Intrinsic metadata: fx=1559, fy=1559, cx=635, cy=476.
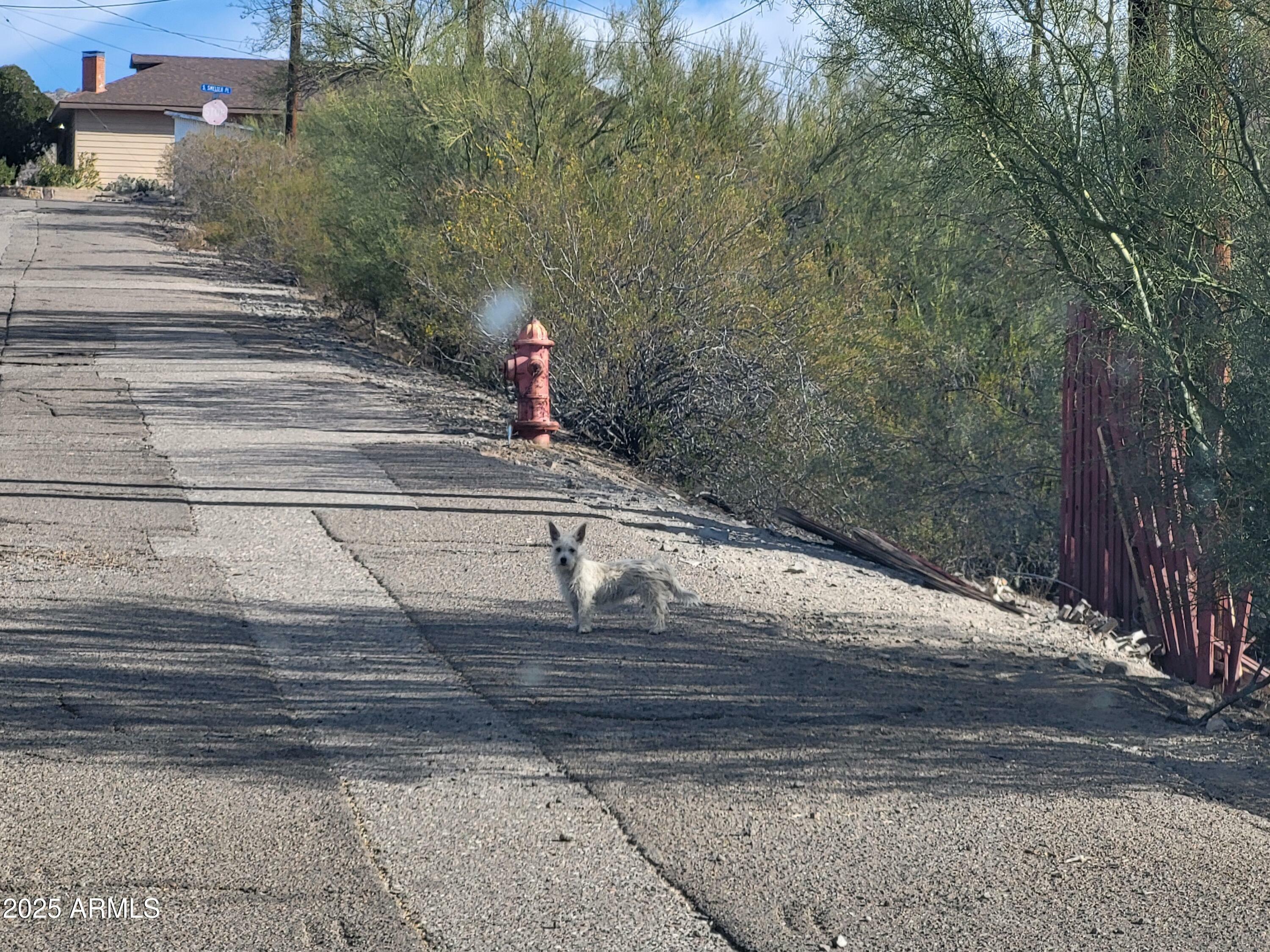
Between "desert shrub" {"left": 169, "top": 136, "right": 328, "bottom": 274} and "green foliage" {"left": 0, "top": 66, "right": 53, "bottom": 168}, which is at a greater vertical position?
"green foliage" {"left": 0, "top": 66, "right": 53, "bottom": 168}

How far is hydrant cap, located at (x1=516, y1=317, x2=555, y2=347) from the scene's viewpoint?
42.0ft

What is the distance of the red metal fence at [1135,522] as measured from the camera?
8.26 m

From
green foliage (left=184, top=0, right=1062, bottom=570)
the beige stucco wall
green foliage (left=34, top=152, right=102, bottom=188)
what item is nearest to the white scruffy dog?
green foliage (left=184, top=0, right=1062, bottom=570)

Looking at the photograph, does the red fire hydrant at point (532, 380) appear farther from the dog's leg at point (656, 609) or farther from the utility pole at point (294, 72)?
the utility pole at point (294, 72)

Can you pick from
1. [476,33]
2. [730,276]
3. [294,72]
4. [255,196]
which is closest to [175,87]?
[255,196]

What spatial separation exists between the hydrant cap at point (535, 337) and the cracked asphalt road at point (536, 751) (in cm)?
236

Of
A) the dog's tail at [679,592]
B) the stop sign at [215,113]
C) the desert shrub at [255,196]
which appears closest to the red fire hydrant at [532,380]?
the dog's tail at [679,592]

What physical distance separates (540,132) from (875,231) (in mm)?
3992

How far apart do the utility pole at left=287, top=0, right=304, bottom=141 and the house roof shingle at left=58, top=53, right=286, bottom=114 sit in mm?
28144

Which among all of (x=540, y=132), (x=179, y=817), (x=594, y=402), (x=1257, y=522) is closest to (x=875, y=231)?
(x=540, y=132)

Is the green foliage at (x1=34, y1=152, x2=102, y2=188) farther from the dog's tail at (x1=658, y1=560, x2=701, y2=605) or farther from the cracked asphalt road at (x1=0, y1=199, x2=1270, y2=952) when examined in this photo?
the dog's tail at (x1=658, y1=560, x2=701, y2=605)

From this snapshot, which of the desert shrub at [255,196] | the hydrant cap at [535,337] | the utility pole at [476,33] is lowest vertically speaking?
the hydrant cap at [535,337]

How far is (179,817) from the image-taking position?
4.72 m

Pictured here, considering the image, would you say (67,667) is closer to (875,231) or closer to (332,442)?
(332,442)
